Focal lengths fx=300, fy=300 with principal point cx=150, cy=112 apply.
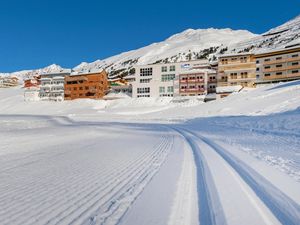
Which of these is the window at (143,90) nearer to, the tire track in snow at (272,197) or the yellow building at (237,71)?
the yellow building at (237,71)

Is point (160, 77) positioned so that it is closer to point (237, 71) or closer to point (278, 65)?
point (237, 71)

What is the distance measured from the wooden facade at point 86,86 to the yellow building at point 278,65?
51.9 meters

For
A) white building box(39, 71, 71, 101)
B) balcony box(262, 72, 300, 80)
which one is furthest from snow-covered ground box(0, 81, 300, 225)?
white building box(39, 71, 71, 101)

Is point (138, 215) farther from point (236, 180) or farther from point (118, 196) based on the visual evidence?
point (236, 180)

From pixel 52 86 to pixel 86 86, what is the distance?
23.4 metres

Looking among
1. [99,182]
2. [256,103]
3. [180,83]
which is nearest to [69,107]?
[180,83]

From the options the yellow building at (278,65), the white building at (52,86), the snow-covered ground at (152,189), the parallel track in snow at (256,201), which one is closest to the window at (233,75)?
the yellow building at (278,65)

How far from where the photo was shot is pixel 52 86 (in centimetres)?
11994

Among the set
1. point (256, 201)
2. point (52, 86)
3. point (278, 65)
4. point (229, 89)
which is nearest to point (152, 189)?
point (256, 201)

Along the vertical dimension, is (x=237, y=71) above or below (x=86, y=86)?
above

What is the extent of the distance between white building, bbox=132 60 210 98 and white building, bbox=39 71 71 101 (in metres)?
39.3

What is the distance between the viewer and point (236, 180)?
7.41 metres

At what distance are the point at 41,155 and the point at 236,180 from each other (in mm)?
8513

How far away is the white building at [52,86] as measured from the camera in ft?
384
